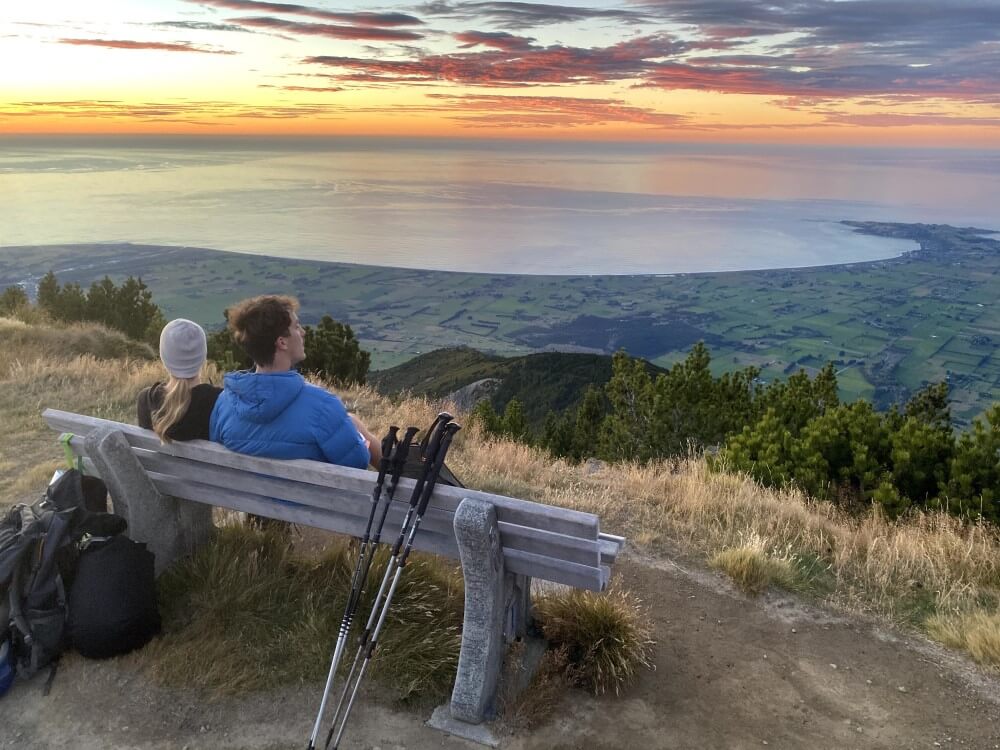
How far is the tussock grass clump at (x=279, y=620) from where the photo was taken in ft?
11.7

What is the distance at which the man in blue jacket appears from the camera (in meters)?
3.63

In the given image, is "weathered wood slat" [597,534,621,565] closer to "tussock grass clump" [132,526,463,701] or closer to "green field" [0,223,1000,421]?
"tussock grass clump" [132,526,463,701]

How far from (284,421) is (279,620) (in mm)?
1056

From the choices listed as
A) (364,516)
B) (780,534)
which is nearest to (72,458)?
(364,516)

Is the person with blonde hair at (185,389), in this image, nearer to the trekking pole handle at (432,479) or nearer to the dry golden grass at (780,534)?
the trekking pole handle at (432,479)

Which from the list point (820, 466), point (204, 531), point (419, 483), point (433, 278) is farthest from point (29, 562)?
point (433, 278)

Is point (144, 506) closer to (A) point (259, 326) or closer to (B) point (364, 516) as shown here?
(A) point (259, 326)

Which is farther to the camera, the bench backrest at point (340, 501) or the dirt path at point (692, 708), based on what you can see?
the dirt path at point (692, 708)

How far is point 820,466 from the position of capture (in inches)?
340

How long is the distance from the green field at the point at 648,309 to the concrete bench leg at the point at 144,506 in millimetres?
62542

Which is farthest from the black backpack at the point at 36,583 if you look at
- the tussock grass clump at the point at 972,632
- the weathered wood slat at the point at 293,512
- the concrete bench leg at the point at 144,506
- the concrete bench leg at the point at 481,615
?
the tussock grass clump at the point at 972,632

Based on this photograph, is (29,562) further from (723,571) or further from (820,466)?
(820,466)

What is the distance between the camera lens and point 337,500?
3.51 m

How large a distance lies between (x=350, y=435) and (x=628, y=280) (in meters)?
149
